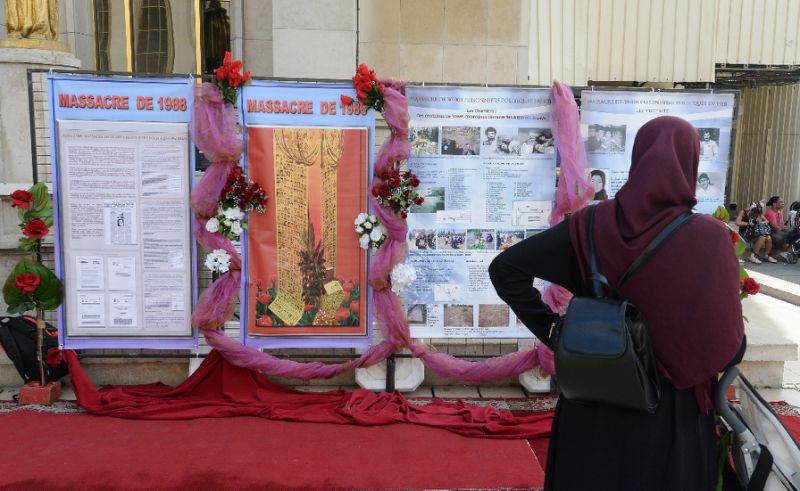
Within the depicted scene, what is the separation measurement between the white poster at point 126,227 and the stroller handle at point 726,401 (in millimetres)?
3959

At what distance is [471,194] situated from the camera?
5.35 m

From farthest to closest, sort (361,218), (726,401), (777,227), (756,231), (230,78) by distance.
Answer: (777,227) < (756,231) < (361,218) < (230,78) < (726,401)

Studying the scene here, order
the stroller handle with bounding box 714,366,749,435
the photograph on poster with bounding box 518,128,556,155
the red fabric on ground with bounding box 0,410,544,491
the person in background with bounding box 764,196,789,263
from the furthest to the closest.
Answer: the person in background with bounding box 764,196,789,263, the photograph on poster with bounding box 518,128,556,155, the red fabric on ground with bounding box 0,410,544,491, the stroller handle with bounding box 714,366,749,435

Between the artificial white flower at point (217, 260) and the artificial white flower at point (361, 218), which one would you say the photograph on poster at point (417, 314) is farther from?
the artificial white flower at point (217, 260)

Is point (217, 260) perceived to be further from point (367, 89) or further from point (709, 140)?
point (709, 140)

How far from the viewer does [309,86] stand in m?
5.06

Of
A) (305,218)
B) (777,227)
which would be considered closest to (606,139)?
(305,218)

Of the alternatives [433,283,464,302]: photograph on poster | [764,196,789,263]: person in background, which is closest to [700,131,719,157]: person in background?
[433,283,464,302]: photograph on poster

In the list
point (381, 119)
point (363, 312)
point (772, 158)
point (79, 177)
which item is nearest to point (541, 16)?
point (381, 119)

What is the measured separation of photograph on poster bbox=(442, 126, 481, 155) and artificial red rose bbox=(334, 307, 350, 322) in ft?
4.66

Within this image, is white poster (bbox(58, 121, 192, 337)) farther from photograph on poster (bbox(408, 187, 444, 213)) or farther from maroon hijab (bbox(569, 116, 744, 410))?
maroon hijab (bbox(569, 116, 744, 410))

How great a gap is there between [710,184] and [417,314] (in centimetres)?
256

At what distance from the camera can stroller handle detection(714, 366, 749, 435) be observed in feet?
7.89

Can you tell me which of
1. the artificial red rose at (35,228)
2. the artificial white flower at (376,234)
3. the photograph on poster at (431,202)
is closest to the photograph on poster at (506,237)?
the photograph on poster at (431,202)
